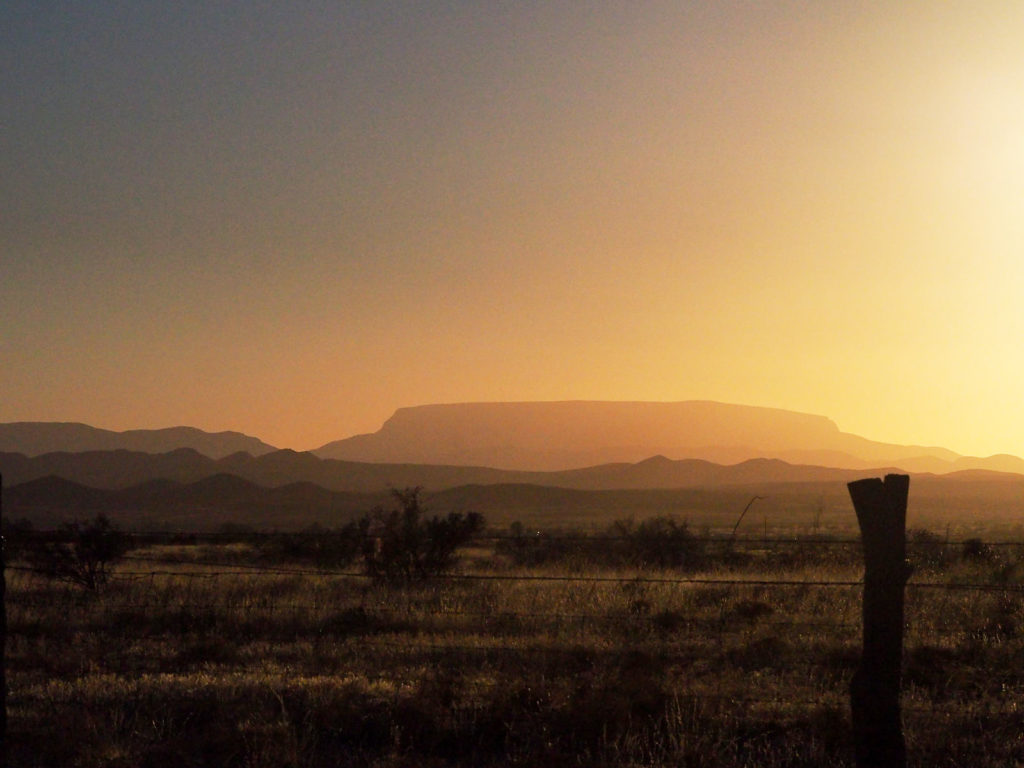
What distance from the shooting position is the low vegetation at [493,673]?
749 centimetres

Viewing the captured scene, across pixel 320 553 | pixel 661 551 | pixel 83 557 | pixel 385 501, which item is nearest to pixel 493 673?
pixel 83 557

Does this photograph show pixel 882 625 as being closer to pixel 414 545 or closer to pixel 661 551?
pixel 414 545

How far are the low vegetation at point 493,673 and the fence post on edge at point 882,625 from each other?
78cm

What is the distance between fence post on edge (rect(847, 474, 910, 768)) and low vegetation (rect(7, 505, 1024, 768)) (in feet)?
2.55

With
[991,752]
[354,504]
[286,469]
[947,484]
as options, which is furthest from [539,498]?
[991,752]

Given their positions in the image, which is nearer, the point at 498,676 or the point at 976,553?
the point at 498,676

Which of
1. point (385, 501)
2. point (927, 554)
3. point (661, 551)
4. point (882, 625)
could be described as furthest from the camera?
point (385, 501)

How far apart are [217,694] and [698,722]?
4310 millimetres

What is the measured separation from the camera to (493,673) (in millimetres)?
10008

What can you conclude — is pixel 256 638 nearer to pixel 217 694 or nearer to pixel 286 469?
pixel 217 694

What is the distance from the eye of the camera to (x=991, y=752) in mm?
7469

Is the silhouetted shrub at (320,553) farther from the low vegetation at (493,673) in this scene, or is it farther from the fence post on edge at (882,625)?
the fence post on edge at (882,625)

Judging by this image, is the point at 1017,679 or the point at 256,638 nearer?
the point at 1017,679

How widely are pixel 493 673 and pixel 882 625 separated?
4559 millimetres
